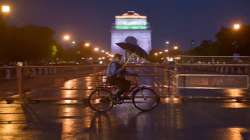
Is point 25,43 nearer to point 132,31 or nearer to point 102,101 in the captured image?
point 102,101

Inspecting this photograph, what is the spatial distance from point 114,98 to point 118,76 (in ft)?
1.98

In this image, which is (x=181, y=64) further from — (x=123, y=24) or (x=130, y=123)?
(x=123, y=24)

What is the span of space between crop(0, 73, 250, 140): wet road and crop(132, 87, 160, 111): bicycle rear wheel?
242mm

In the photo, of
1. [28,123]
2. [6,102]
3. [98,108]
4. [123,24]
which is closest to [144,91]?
[98,108]

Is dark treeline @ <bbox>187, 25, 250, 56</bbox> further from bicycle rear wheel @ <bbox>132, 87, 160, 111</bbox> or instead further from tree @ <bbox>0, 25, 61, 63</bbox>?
bicycle rear wheel @ <bbox>132, 87, 160, 111</bbox>

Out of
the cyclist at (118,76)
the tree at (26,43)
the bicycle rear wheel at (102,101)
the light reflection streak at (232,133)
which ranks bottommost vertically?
the light reflection streak at (232,133)

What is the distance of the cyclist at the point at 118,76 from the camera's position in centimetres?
1596

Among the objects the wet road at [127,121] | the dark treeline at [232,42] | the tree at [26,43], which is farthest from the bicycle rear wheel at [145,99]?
the dark treeline at [232,42]

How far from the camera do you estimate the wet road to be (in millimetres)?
11438

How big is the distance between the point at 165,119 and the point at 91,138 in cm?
351

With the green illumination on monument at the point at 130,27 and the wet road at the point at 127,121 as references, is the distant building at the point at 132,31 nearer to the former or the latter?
the green illumination on monument at the point at 130,27

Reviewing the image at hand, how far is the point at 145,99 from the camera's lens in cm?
1642

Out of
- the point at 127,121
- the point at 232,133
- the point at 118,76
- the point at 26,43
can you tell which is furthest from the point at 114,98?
the point at 26,43

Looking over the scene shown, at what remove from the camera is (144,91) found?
16.3m
